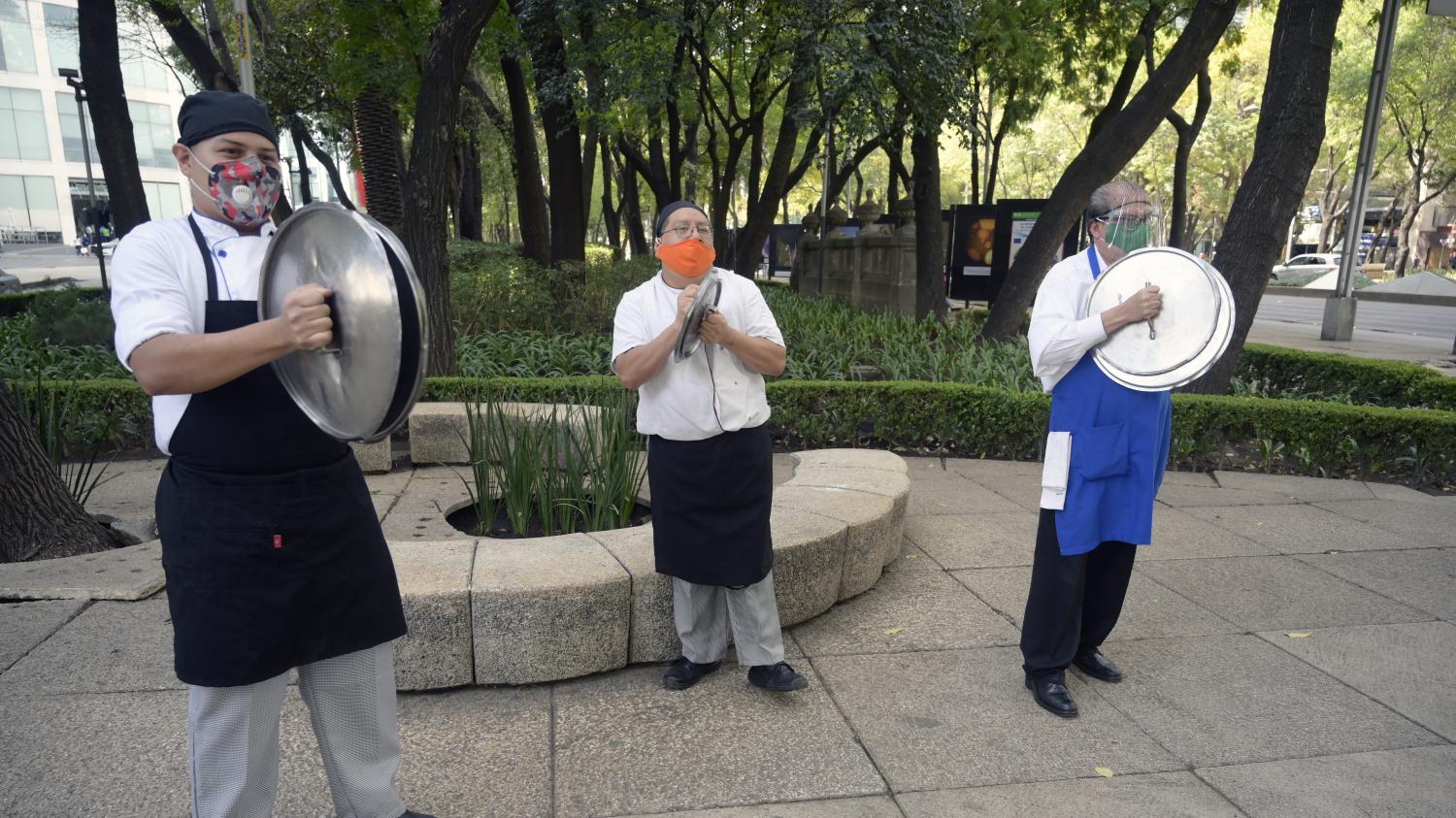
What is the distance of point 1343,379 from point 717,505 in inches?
331

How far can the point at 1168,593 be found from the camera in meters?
4.51

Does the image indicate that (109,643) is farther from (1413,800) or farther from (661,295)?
(1413,800)

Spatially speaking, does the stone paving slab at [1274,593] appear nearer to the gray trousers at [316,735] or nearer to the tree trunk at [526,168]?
the gray trousers at [316,735]

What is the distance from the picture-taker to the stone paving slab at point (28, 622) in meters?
3.55

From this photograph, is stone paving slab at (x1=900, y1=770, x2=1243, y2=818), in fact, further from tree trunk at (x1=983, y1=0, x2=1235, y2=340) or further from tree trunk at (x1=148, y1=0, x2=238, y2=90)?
tree trunk at (x1=148, y1=0, x2=238, y2=90)

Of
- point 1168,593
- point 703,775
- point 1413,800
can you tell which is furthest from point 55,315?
point 1413,800

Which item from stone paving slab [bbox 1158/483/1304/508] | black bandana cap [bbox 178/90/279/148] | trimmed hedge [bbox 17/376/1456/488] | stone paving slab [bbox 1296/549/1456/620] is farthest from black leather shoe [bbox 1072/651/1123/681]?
trimmed hedge [bbox 17/376/1456/488]

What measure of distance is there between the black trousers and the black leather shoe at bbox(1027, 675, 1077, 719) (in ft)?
0.10

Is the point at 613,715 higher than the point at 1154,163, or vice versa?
the point at 1154,163

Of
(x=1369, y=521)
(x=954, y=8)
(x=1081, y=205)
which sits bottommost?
(x=1369, y=521)

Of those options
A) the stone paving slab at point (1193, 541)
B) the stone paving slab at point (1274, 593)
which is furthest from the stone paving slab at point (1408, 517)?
the stone paving slab at point (1274, 593)

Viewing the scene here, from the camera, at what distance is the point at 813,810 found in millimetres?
2740

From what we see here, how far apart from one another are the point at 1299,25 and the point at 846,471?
5.92 m

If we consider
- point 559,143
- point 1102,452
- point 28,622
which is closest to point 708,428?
point 1102,452
